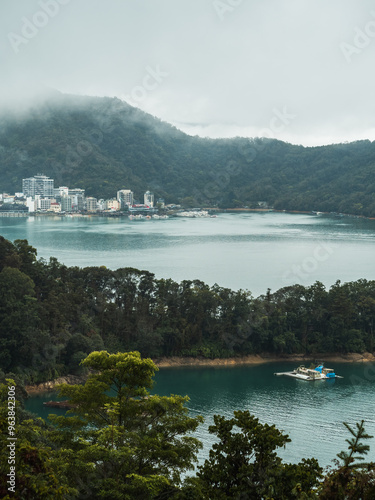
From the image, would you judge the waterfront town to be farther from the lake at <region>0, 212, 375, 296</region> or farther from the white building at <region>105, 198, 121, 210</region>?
the lake at <region>0, 212, 375, 296</region>

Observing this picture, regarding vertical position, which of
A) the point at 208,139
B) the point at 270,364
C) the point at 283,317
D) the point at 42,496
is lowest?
the point at 270,364

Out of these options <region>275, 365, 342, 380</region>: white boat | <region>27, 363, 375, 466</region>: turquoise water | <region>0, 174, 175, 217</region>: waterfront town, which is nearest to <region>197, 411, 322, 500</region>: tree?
<region>27, 363, 375, 466</region>: turquoise water

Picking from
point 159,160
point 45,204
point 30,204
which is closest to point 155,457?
point 30,204

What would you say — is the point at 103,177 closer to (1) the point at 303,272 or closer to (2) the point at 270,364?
(1) the point at 303,272

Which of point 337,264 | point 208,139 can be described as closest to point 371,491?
point 337,264

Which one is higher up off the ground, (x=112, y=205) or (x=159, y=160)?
(x=159, y=160)

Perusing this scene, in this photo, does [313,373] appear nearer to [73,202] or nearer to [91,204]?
[91,204]
